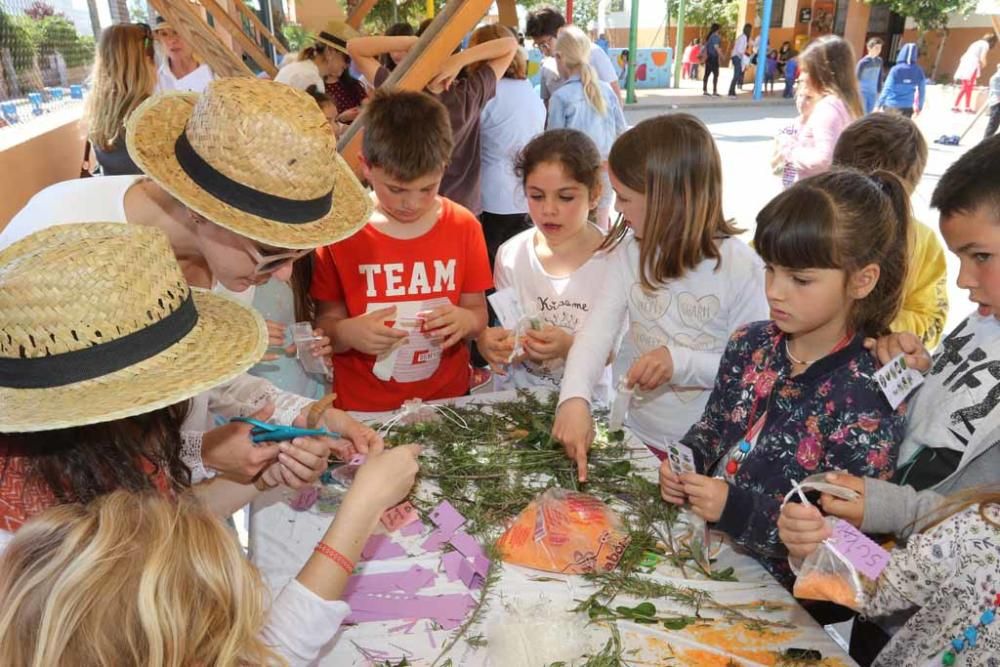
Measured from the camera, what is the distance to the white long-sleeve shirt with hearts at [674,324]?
2139 millimetres

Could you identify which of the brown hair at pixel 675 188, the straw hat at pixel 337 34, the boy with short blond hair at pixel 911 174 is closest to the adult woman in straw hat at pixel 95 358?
the brown hair at pixel 675 188

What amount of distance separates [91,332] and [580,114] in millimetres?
5149

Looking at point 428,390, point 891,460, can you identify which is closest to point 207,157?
point 428,390

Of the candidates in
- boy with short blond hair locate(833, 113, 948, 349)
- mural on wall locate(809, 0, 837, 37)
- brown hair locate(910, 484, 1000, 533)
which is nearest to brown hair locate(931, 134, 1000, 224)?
brown hair locate(910, 484, 1000, 533)

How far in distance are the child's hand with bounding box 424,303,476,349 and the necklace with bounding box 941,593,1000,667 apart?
1.64m

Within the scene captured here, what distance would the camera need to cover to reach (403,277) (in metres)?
2.55

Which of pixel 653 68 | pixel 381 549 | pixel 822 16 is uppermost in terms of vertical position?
pixel 822 16

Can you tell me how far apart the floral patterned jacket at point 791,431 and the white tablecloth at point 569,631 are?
120 millimetres

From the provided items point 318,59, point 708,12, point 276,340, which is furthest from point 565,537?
point 708,12

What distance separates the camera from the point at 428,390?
263 cm

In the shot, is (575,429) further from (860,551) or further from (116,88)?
(116,88)

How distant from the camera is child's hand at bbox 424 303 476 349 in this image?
2428mm

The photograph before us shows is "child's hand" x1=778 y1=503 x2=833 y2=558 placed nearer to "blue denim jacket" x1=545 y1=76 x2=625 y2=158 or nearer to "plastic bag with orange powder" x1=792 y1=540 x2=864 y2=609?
"plastic bag with orange powder" x1=792 y1=540 x2=864 y2=609

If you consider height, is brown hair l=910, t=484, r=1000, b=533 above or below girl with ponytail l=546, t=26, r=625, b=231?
below
